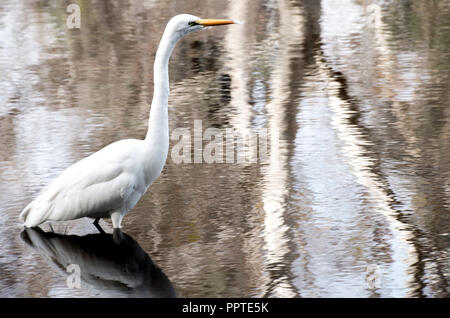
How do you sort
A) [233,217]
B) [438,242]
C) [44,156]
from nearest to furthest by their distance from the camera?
[438,242] → [233,217] → [44,156]

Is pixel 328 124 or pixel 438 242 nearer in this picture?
pixel 438 242

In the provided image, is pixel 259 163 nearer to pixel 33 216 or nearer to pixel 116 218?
pixel 116 218

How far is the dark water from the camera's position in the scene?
611 centimetres

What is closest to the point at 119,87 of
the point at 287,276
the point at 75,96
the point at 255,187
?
the point at 75,96

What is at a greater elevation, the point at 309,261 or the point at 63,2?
the point at 63,2


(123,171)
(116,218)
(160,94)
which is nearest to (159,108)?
(160,94)

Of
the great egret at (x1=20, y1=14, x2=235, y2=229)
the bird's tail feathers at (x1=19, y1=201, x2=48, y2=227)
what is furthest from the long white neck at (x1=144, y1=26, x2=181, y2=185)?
the bird's tail feathers at (x1=19, y1=201, x2=48, y2=227)

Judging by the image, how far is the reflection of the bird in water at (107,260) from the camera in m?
5.89

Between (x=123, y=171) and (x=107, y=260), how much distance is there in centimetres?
65

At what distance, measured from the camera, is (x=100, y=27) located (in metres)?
14.6

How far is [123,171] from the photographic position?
6.42m

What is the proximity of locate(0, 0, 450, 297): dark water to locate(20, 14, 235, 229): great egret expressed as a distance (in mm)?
300

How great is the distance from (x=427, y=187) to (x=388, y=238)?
1.11m

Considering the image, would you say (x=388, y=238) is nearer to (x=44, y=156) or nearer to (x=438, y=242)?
(x=438, y=242)
